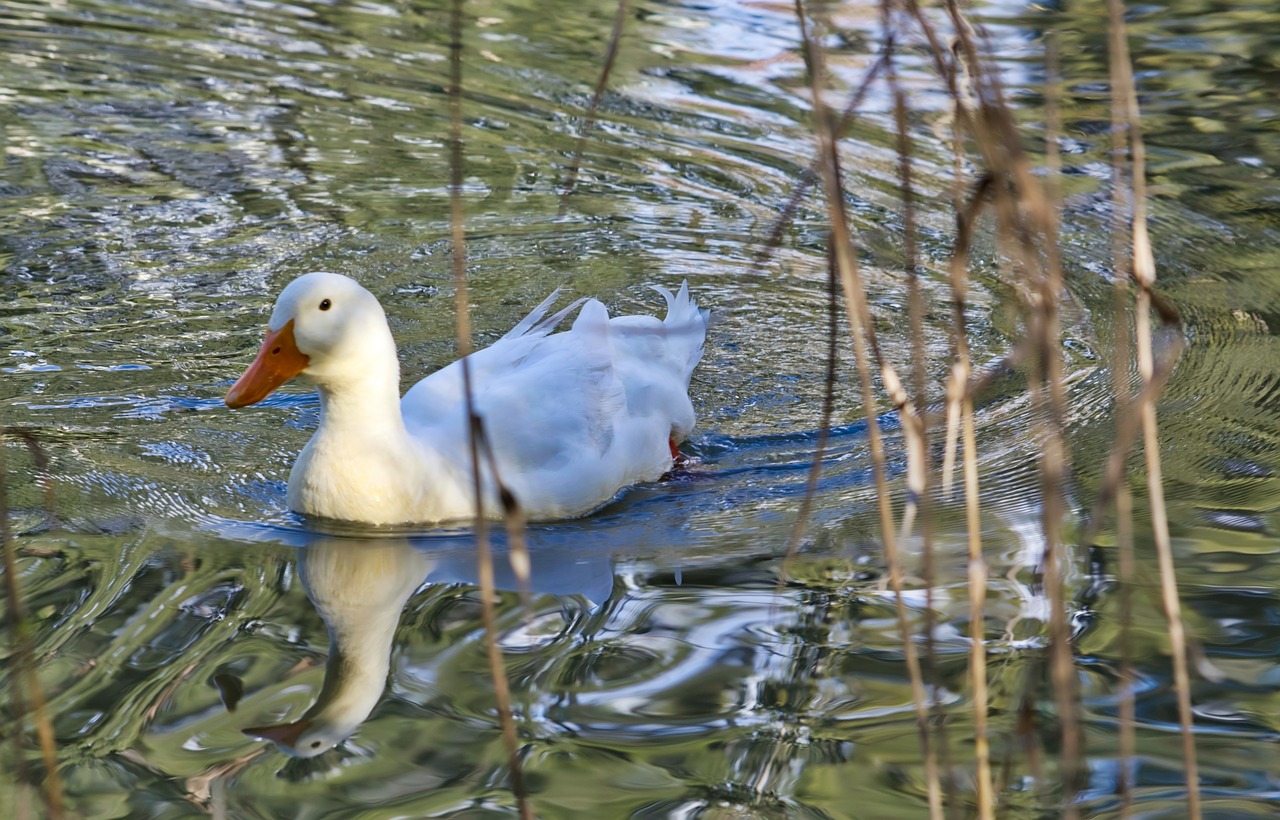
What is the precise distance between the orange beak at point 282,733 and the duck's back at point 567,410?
1356 mm

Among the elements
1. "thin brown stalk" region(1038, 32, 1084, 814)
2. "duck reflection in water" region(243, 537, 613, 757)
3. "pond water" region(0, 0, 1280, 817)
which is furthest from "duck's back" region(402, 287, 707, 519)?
"thin brown stalk" region(1038, 32, 1084, 814)

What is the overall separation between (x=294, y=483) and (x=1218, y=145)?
6.25 m

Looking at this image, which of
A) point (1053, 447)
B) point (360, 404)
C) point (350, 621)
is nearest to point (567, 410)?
point (360, 404)

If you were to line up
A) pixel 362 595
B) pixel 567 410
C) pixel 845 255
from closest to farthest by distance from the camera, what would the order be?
pixel 845 255, pixel 362 595, pixel 567 410

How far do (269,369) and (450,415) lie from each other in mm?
746

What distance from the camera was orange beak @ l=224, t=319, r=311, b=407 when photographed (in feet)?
Answer: 14.7

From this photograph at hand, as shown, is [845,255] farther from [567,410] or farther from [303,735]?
[567,410]

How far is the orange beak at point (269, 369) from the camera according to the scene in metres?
4.48

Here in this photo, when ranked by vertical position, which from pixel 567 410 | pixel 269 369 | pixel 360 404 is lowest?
pixel 567 410

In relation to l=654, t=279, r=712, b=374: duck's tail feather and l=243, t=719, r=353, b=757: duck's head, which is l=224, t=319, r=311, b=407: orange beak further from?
l=654, t=279, r=712, b=374: duck's tail feather

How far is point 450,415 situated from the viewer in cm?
504

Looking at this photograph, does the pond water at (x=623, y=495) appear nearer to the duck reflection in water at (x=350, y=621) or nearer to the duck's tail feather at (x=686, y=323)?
the duck reflection in water at (x=350, y=621)

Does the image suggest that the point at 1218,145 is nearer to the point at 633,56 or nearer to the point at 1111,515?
the point at 633,56

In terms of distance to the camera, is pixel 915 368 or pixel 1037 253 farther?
pixel 915 368
